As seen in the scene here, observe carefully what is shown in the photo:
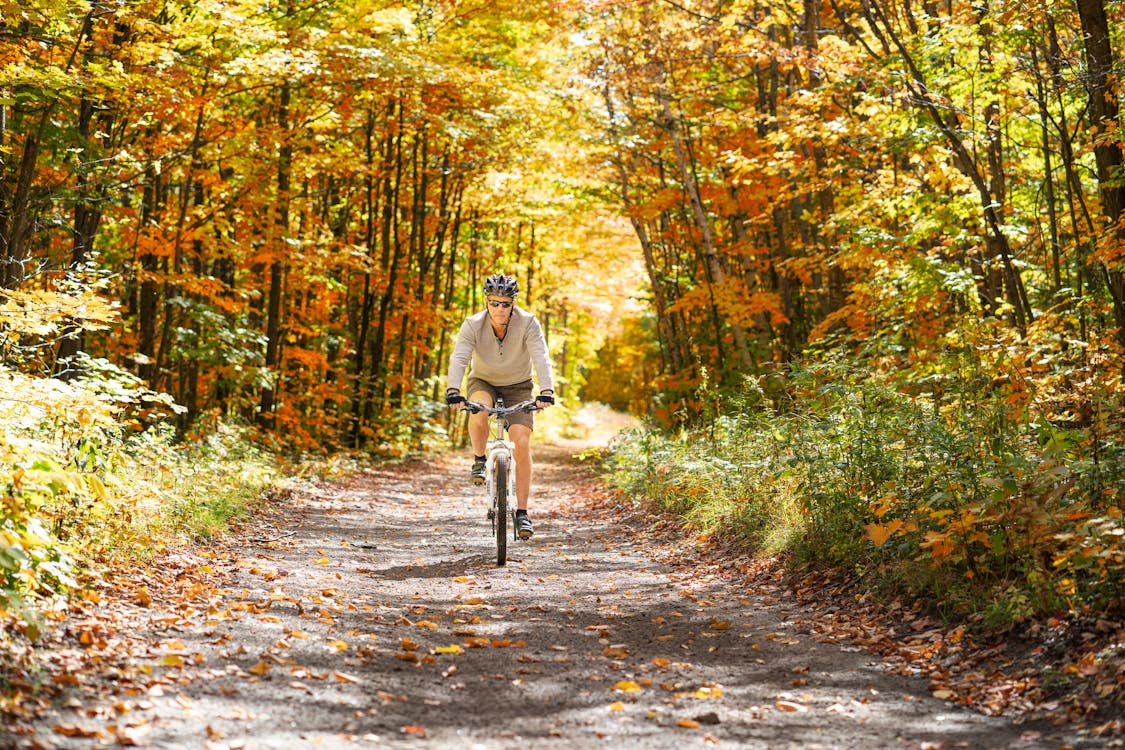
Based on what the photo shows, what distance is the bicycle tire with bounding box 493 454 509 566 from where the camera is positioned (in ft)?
26.5

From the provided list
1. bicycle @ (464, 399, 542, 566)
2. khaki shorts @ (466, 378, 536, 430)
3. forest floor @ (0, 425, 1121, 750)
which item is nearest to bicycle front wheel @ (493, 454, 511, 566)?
bicycle @ (464, 399, 542, 566)

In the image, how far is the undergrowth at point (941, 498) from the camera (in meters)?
5.15

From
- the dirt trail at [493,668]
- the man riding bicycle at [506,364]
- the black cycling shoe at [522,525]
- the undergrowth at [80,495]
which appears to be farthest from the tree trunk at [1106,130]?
the undergrowth at [80,495]

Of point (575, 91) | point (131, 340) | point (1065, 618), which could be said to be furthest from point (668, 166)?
point (1065, 618)

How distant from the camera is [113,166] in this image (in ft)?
35.6

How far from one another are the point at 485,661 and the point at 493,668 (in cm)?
15

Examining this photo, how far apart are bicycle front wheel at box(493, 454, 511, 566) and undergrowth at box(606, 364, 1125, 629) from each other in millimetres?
2204

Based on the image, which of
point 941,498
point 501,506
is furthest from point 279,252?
point 941,498

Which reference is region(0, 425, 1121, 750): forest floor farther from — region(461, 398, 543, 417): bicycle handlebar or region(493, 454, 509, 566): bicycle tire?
region(461, 398, 543, 417): bicycle handlebar

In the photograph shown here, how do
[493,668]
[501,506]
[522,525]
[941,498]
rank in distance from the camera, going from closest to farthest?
[493,668] < [941,498] < [501,506] < [522,525]

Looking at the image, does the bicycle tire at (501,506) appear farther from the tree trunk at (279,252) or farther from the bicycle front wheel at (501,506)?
the tree trunk at (279,252)

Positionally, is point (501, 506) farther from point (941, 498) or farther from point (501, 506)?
point (941, 498)

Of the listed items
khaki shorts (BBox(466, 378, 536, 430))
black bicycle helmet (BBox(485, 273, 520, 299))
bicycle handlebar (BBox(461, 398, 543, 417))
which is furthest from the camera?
khaki shorts (BBox(466, 378, 536, 430))

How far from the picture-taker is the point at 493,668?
5.02 metres
